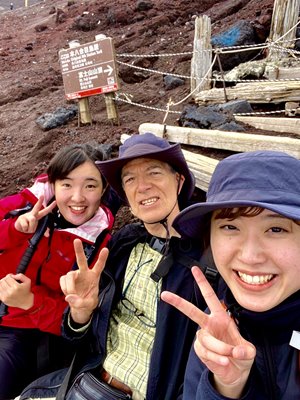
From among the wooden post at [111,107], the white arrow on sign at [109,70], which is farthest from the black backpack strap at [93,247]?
the wooden post at [111,107]

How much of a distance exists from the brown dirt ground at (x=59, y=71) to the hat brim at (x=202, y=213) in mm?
2661

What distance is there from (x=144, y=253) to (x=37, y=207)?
741mm

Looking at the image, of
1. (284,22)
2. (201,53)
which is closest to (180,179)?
(201,53)

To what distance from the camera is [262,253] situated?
1.29 m

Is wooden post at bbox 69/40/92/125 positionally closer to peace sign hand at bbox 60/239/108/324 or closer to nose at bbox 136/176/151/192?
nose at bbox 136/176/151/192

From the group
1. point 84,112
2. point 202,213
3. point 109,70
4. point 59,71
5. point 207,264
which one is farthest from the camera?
point 59,71

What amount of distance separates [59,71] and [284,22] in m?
6.73

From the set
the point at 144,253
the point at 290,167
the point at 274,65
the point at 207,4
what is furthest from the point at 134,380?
the point at 207,4

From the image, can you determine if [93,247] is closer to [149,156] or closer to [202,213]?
[149,156]

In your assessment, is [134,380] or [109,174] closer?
[134,380]

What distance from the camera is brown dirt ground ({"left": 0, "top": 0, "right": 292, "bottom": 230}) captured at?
6.06 m

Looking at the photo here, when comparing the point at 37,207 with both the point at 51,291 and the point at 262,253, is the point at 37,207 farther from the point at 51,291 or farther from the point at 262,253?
the point at 262,253

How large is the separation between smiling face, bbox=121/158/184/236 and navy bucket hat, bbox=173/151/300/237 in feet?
2.37

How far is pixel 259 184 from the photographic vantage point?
1265 mm
